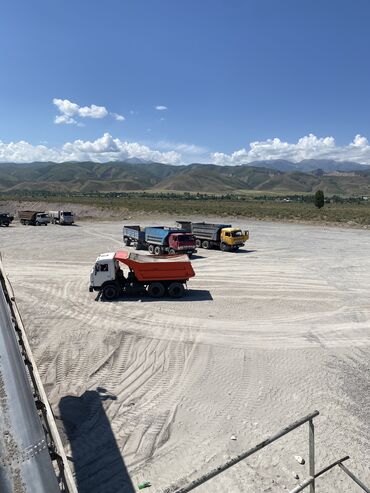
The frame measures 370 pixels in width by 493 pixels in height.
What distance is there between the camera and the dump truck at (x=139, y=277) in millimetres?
19594

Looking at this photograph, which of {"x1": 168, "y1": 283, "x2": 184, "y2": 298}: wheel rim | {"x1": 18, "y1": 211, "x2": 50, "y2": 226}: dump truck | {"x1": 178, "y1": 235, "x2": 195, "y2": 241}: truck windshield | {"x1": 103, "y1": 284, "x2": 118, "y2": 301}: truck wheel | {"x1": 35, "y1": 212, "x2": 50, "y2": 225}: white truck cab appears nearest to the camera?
{"x1": 103, "y1": 284, "x2": 118, "y2": 301}: truck wheel

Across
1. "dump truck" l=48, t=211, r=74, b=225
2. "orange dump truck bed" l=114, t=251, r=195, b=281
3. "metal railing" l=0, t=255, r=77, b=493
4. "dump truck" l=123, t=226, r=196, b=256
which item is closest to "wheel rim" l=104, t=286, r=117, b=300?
"orange dump truck bed" l=114, t=251, r=195, b=281

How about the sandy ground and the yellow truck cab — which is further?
the yellow truck cab

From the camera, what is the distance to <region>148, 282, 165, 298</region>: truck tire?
65.7 feet

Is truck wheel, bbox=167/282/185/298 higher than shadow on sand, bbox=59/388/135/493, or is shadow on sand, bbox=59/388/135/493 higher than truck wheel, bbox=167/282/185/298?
truck wheel, bbox=167/282/185/298

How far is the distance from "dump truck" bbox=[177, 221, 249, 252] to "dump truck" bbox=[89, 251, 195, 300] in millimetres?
13873

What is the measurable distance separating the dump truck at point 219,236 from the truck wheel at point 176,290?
46.6 ft

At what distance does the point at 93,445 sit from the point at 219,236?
88.4 ft

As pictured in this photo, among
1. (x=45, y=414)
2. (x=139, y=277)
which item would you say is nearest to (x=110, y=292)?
→ (x=139, y=277)

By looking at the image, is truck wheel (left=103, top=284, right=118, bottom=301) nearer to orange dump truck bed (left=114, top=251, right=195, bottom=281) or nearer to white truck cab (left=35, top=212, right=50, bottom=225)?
orange dump truck bed (left=114, top=251, right=195, bottom=281)

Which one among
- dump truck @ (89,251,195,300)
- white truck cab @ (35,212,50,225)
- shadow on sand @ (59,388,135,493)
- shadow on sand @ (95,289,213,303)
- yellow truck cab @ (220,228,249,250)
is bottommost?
shadow on sand @ (59,388,135,493)

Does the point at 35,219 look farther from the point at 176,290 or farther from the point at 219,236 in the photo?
the point at 176,290

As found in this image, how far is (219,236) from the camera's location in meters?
34.8

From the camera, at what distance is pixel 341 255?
108ft
